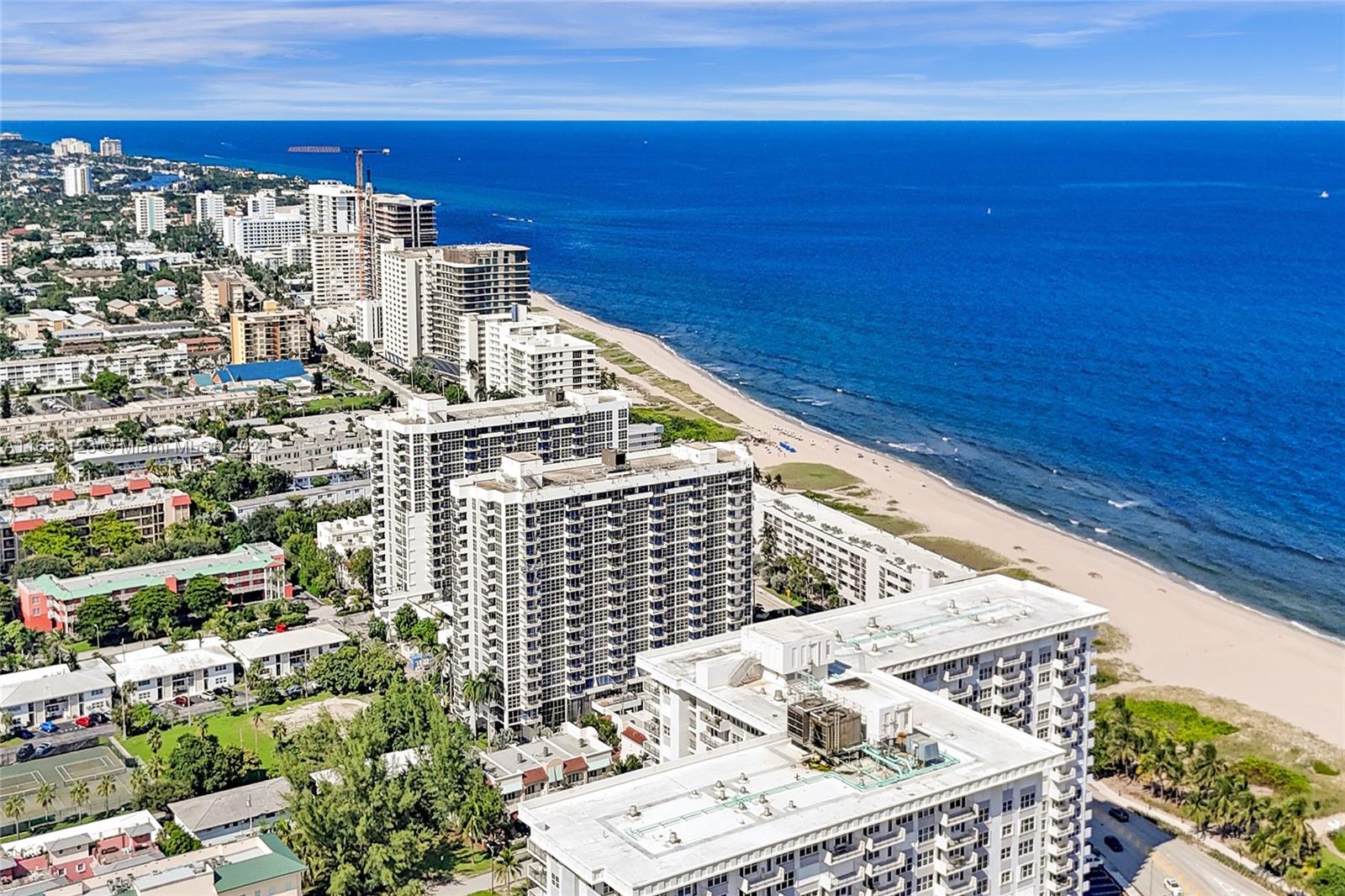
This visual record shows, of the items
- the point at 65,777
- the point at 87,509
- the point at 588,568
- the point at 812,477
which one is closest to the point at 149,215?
the point at 87,509

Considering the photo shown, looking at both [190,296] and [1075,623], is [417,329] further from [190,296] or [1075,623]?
[1075,623]

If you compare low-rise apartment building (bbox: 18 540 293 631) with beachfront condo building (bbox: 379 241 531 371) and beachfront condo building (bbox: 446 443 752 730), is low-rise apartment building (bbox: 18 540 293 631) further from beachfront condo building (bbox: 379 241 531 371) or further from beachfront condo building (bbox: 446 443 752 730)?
beachfront condo building (bbox: 379 241 531 371)

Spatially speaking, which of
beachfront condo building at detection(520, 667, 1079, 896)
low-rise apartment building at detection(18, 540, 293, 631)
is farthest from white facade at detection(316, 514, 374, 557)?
beachfront condo building at detection(520, 667, 1079, 896)

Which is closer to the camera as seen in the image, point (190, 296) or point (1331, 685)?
point (1331, 685)

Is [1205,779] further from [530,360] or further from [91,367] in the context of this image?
[91,367]

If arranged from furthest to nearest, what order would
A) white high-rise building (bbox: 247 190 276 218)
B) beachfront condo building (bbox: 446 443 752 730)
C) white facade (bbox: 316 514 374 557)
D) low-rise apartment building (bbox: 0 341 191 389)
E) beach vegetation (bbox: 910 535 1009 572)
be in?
1. white high-rise building (bbox: 247 190 276 218)
2. low-rise apartment building (bbox: 0 341 191 389)
3. beach vegetation (bbox: 910 535 1009 572)
4. white facade (bbox: 316 514 374 557)
5. beachfront condo building (bbox: 446 443 752 730)

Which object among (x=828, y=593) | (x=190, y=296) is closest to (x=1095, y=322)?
(x=828, y=593)
